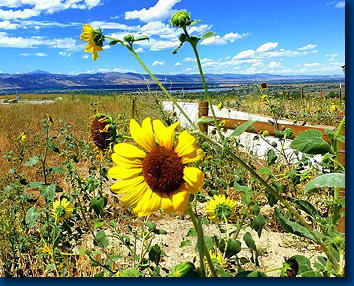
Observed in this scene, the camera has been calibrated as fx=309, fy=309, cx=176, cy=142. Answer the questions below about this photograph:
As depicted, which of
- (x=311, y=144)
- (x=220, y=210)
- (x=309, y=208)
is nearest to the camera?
(x=311, y=144)

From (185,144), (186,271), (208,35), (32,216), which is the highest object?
(208,35)

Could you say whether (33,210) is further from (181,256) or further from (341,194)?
(341,194)

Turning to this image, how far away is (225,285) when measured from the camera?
1.42 ft

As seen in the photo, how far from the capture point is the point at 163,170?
0.34 meters

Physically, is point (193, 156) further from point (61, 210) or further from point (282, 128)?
point (282, 128)

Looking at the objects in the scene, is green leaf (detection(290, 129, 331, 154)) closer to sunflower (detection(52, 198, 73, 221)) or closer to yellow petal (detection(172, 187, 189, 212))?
yellow petal (detection(172, 187, 189, 212))

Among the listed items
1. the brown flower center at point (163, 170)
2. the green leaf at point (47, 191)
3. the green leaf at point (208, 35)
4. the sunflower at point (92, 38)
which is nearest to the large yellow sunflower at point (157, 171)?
the brown flower center at point (163, 170)

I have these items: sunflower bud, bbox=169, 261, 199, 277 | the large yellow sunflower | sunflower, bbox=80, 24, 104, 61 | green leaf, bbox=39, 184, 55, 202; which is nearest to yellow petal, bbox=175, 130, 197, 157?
the large yellow sunflower

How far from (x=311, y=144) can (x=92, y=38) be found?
0.38 meters

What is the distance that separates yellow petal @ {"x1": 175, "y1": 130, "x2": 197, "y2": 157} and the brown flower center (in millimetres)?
10

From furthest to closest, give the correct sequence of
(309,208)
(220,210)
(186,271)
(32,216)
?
(32,216)
(220,210)
(309,208)
(186,271)

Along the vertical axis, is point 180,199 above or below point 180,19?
below

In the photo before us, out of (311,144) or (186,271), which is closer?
(186,271)

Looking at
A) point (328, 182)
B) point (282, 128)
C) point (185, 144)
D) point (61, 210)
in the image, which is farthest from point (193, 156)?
point (282, 128)
